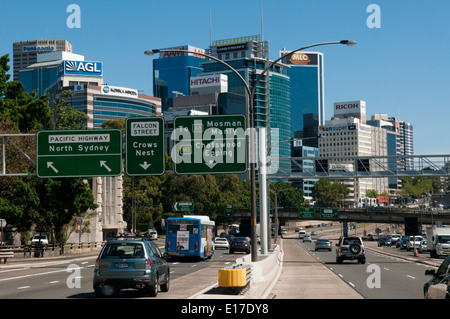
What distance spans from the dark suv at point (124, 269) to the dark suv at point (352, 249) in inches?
1012

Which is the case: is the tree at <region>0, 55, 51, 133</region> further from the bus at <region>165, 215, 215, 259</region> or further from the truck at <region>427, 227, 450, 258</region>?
the truck at <region>427, 227, 450, 258</region>

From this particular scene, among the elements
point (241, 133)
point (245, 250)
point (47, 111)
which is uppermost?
point (47, 111)

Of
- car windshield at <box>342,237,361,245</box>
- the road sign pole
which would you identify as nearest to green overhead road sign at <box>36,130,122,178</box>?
the road sign pole

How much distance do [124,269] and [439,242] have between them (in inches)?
1788

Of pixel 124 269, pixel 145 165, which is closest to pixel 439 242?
pixel 145 165

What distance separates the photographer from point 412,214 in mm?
129750

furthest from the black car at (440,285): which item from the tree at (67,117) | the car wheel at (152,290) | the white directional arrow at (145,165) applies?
the tree at (67,117)

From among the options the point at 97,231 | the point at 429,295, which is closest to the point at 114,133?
the point at 429,295

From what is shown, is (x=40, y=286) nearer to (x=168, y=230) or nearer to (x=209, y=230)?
(x=168, y=230)

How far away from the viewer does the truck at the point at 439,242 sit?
59441 millimetres

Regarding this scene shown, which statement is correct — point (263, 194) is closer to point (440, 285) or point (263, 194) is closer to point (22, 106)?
point (440, 285)

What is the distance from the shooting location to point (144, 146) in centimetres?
3725
